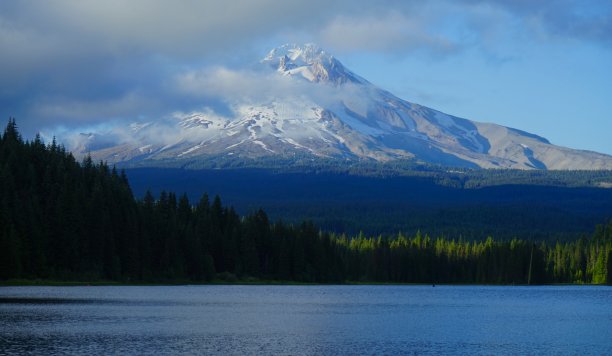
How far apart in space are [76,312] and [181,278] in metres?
63.7

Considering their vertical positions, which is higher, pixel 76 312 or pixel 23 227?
pixel 23 227

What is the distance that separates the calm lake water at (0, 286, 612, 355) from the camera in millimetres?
65188

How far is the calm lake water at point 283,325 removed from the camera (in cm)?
6519

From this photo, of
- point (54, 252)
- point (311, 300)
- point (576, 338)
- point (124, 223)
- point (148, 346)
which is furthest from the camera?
point (124, 223)

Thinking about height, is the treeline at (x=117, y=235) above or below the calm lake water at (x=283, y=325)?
above

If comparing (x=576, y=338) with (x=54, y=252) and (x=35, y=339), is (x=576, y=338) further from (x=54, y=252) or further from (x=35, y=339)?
(x=54, y=252)

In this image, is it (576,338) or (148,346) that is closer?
(148,346)

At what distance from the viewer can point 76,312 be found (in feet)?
285

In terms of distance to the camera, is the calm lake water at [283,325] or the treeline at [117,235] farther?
the treeline at [117,235]

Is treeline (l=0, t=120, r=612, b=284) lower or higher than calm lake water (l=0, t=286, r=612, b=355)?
higher

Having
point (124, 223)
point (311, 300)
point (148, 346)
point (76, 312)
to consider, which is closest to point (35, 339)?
point (148, 346)

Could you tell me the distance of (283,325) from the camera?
80.6 m

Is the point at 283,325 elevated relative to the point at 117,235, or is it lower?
lower

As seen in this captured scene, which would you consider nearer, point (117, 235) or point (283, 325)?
point (283, 325)
